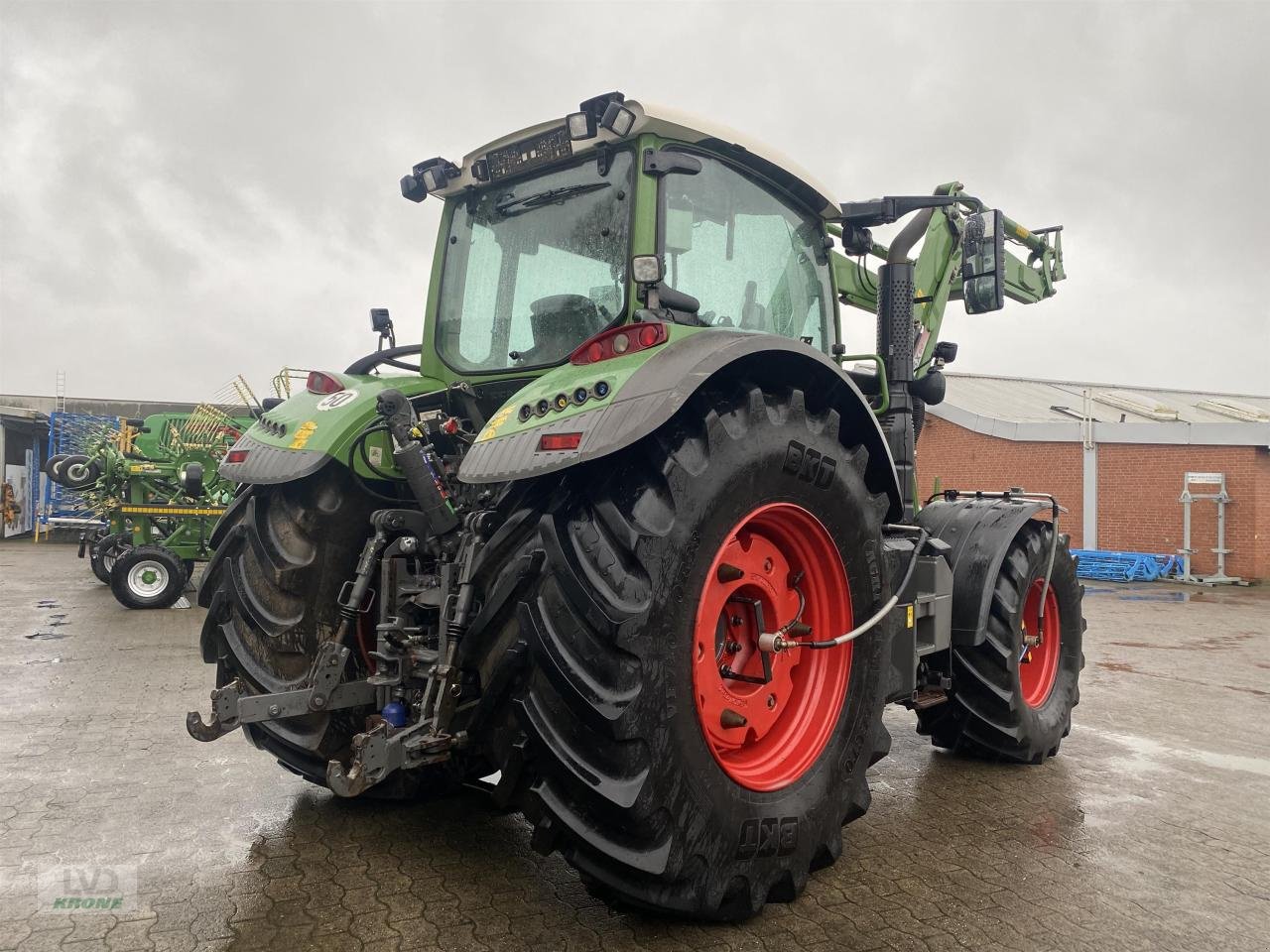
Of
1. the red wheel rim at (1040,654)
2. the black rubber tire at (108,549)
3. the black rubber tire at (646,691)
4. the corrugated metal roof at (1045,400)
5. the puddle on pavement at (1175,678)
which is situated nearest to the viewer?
the black rubber tire at (646,691)

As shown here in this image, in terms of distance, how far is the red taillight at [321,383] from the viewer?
372cm

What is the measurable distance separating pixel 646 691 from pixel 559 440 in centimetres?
70

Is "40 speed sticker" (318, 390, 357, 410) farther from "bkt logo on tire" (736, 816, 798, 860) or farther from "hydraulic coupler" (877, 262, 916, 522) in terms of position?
A: "hydraulic coupler" (877, 262, 916, 522)

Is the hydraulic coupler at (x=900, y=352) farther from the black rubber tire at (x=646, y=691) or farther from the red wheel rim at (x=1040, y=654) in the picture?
the black rubber tire at (x=646, y=691)

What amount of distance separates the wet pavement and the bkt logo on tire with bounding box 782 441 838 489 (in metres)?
1.30

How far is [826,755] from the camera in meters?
2.97

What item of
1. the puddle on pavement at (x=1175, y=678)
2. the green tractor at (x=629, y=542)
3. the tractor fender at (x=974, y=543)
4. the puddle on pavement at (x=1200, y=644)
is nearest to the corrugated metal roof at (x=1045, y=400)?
the puddle on pavement at (x=1200, y=644)

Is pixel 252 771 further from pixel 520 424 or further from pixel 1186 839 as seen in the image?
pixel 1186 839

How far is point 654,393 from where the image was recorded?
2459mm

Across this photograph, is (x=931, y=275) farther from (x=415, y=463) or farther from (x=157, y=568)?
(x=157, y=568)

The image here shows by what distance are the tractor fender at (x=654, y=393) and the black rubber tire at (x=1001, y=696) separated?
6.03ft

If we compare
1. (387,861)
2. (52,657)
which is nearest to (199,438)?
(52,657)

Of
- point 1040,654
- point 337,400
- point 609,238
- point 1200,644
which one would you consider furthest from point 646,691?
point 1200,644

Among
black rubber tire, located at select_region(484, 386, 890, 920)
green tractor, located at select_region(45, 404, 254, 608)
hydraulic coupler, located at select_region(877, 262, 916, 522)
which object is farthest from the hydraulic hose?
green tractor, located at select_region(45, 404, 254, 608)
